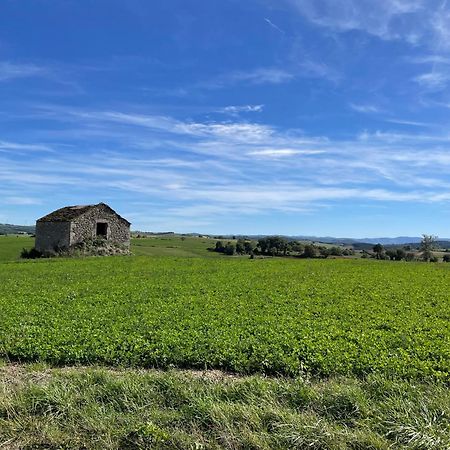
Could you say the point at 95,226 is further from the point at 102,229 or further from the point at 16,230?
the point at 16,230

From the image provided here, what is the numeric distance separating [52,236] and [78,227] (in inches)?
126

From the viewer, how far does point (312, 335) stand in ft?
34.0

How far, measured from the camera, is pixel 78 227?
4388cm

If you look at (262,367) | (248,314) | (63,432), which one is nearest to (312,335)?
(262,367)

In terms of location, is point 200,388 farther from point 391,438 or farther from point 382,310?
point 382,310

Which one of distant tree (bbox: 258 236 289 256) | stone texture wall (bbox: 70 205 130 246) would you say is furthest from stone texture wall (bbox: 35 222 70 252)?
distant tree (bbox: 258 236 289 256)

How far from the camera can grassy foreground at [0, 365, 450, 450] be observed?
552 centimetres

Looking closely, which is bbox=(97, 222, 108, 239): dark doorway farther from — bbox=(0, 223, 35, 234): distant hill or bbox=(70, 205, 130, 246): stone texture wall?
bbox=(0, 223, 35, 234): distant hill

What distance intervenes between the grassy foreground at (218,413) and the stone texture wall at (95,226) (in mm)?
37787

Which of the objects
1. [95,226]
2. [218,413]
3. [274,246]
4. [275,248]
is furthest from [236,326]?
[274,246]

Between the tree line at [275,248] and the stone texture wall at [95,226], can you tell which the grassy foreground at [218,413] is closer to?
the stone texture wall at [95,226]

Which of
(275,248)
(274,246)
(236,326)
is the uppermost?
(274,246)

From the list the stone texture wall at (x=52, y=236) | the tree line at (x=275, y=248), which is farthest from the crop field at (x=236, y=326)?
the tree line at (x=275, y=248)

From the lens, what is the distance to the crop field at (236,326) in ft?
28.5
